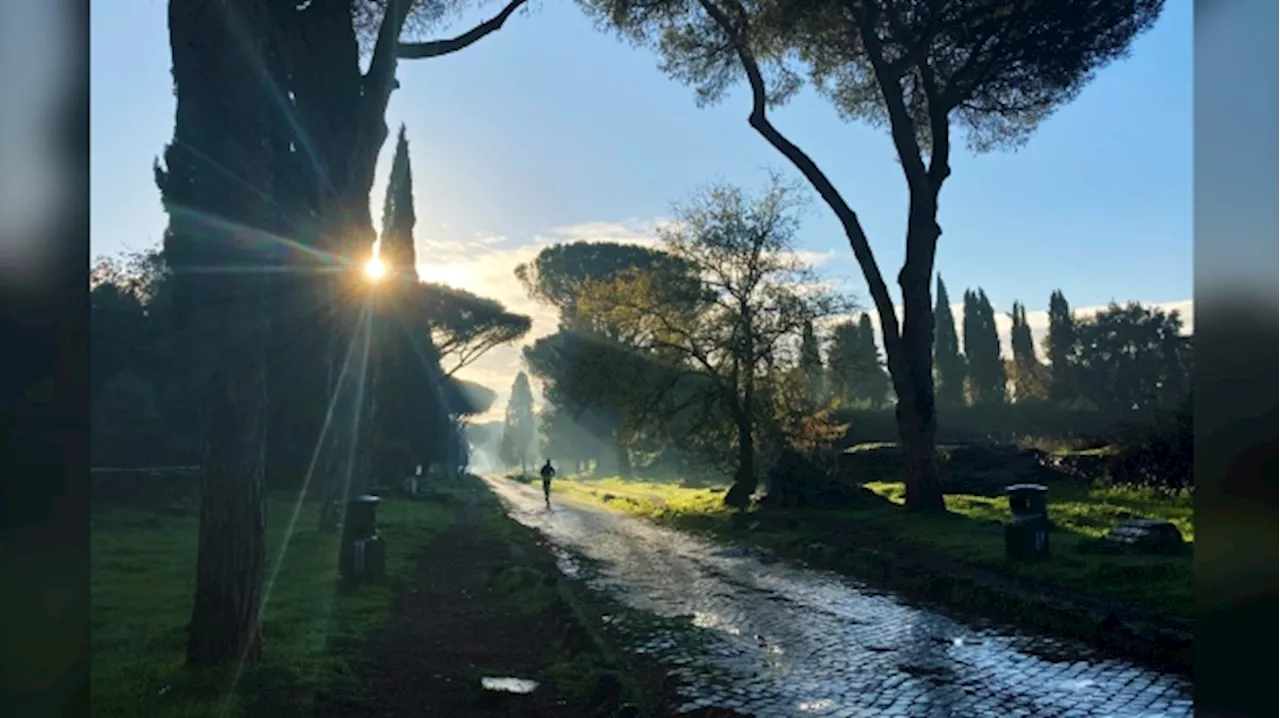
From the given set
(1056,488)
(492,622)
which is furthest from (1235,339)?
(1056,488)

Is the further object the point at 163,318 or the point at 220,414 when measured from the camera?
the point at 163,318

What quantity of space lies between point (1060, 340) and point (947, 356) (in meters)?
7.32

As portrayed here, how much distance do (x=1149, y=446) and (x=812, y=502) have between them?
730 cm

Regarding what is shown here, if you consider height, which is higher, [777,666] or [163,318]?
[163,318]

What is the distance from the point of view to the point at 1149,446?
19.0 meters

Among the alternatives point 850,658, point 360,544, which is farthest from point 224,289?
point 850,658

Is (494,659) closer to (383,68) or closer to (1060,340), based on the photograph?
(383,68)

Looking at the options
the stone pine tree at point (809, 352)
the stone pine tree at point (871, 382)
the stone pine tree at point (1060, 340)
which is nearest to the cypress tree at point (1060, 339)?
the stone pine tree at point (1060, 340)

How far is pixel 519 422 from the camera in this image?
124 metres

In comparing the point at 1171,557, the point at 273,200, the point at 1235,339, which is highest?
the point at 273,200

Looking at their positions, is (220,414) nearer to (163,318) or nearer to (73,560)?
(73,560)

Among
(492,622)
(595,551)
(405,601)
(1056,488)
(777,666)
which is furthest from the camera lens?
(1056,488)

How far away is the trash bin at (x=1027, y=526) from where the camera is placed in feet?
37.3

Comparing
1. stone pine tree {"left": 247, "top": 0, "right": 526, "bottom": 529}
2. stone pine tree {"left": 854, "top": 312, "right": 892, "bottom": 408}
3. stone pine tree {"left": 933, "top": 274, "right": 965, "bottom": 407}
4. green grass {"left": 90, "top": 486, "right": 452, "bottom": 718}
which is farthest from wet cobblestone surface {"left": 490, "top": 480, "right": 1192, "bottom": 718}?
stone pine tree {"left": 933, "top": 274, "right": 965, "bottom": 407}
